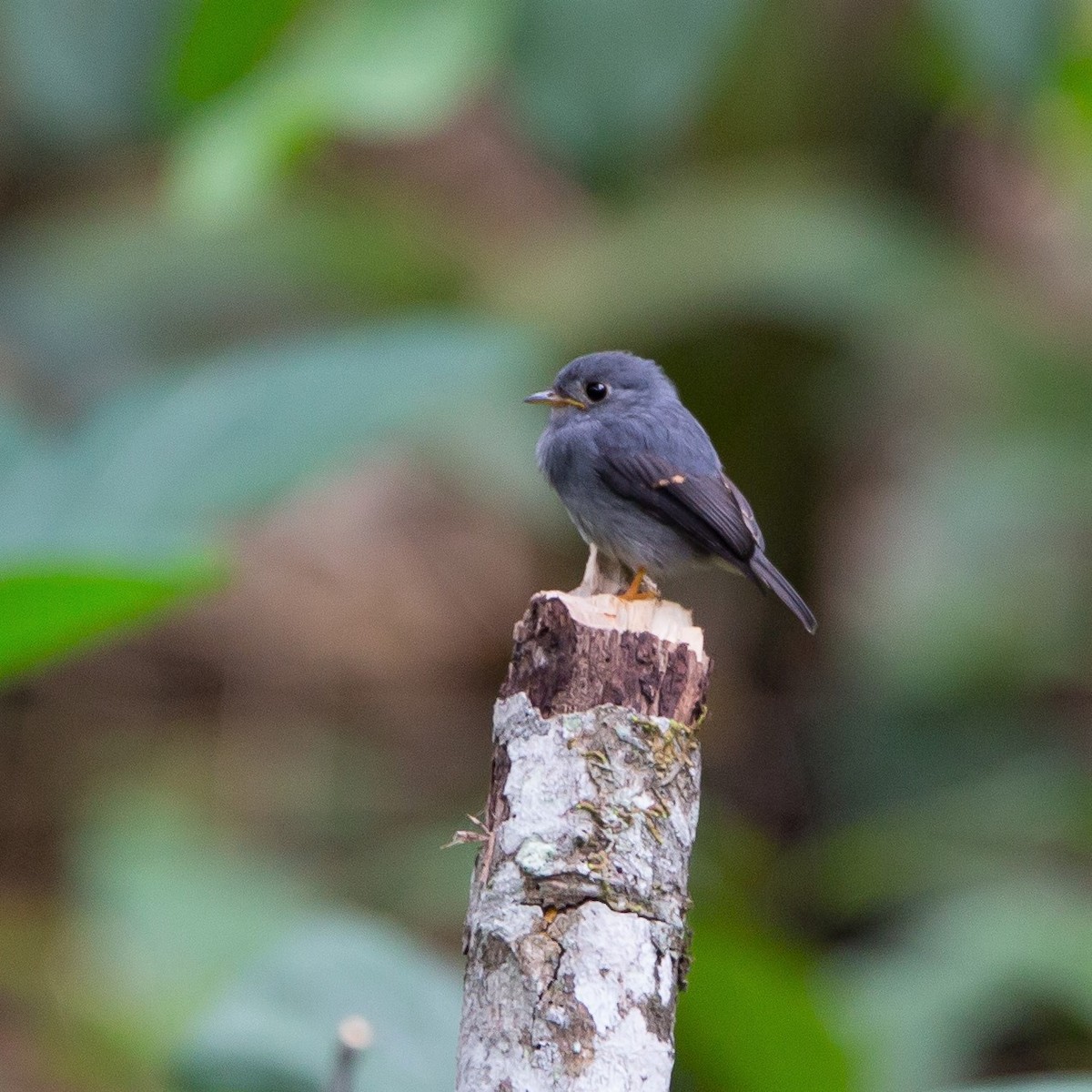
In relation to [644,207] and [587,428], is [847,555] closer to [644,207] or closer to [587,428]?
[644,207]

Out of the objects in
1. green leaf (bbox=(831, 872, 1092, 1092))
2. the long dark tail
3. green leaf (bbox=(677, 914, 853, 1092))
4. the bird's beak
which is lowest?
green leaf (bbox=(677, 914, 853, 1092))

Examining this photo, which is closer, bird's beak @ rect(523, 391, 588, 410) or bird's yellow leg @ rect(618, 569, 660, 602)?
bird's yellow leg @ rect(618, 569, 660, 602)

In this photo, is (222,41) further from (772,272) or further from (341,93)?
(772,272)

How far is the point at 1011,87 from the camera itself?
3.59m

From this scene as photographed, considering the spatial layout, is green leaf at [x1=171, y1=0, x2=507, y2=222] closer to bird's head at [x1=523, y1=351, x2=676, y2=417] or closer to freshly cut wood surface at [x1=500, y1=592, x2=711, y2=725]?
bird's head at [x1=523, y1=351, x2=676, y2=417]

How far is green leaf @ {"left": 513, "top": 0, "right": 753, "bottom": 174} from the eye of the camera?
3316mm

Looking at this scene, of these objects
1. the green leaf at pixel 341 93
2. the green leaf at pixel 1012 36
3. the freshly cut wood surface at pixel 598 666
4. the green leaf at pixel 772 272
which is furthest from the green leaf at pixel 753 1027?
the green leaf at pixel 772 272

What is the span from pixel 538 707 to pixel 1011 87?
7.56 feet

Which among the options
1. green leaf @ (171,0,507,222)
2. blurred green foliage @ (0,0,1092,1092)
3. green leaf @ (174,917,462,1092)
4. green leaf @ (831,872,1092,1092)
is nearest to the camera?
green leaf @ (174,917,462,1092)

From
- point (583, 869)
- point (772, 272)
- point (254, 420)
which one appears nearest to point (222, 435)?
point (254, 420)

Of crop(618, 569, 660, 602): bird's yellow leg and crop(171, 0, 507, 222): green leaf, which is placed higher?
crop(171, 0, 507, 222): green leaf

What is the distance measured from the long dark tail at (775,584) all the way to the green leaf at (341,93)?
1185 millimetres

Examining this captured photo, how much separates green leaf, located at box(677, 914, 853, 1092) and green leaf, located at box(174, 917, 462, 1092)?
0.65 metres

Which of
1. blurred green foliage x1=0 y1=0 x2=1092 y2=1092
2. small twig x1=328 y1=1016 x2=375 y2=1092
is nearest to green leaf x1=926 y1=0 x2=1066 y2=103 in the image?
blurred green foliage x1=0 y1=0 x2=1092 y2=1092
